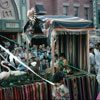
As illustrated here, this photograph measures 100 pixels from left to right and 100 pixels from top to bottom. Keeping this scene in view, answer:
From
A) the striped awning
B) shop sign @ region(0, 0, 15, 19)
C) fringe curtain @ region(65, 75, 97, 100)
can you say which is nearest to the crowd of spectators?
fringe curtain @ region(65, 75, 97, 100)

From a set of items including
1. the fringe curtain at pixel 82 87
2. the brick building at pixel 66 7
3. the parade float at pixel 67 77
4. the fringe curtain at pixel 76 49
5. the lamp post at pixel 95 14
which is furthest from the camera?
the lamp post at pixel 95 14

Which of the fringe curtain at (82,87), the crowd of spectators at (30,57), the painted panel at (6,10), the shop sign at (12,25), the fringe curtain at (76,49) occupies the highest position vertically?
the painted panel at (6,10)

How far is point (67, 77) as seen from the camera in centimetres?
721

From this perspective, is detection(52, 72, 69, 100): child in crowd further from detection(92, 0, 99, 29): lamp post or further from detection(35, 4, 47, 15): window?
detection(92, 0, 99, 29): lamp post

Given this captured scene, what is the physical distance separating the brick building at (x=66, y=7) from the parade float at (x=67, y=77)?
1323cm

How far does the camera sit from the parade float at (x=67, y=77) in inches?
250

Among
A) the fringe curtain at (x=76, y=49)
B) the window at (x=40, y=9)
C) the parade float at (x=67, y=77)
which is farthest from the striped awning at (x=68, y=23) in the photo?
the window at (x=40, y=9)

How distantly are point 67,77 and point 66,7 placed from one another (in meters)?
17.2

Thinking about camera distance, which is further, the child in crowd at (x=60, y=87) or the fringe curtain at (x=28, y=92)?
the fringe curtain at (x=28, y=92)

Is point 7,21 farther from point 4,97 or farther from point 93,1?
point 4,97

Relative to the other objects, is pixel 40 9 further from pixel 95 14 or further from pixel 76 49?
pixel 76 49

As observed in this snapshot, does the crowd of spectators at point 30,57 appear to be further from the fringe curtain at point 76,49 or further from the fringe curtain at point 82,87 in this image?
the fringe curtain at point 82,87

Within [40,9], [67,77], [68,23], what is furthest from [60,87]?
[40,9]

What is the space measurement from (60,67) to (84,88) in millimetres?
1106
